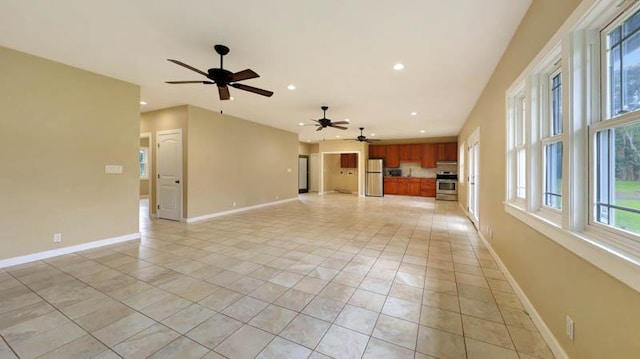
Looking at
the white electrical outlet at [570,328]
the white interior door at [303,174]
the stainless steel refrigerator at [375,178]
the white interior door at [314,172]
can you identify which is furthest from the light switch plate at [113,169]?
the white interior door at [314,172]

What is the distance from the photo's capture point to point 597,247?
1.21m

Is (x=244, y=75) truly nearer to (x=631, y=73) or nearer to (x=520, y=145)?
(x=631, y=73)

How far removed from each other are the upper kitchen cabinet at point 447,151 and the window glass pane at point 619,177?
9.70 meters

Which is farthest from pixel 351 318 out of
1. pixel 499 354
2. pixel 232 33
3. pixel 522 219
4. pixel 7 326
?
pixel 232 33

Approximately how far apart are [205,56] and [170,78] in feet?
4.13

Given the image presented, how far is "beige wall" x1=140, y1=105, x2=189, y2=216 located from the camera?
5.56 meters

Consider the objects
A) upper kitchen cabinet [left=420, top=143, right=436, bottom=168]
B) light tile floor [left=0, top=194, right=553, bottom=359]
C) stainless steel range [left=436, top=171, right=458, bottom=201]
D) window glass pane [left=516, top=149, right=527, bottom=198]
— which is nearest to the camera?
light tile floor [left=0, top=194, right=553, bottom=359]

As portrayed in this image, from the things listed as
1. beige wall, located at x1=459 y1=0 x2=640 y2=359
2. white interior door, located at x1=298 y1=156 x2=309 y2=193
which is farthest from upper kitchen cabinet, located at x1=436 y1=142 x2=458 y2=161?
beige wall, located at x1=459 y1=0 x2=640 y2=359

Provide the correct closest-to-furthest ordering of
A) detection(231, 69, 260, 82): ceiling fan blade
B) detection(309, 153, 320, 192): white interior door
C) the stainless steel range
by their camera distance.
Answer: detection(231, 69, 260, 82): ceiling fan blade
the stainless steel range
detection(309, 153, 320, 192): white interior door

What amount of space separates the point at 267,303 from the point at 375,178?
952 centimetres

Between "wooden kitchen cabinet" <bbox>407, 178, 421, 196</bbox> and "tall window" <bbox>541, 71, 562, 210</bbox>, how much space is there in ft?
29.7

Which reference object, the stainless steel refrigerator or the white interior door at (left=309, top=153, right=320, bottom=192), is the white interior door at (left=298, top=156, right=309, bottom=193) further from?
the stainless steel refrigerator

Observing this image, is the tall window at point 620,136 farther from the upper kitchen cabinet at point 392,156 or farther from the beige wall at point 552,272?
the upper kitchen cabinet at point 392,156

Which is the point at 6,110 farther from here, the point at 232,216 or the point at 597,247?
the point at 597,247
